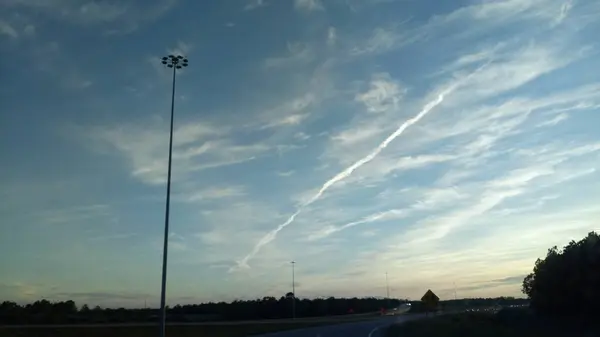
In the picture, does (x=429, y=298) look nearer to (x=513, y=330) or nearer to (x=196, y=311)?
(x=513, y=330)

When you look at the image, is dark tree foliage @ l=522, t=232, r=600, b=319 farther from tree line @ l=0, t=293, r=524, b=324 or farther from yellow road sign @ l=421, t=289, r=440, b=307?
tree line @ l=0, t=293, r=524, b=324

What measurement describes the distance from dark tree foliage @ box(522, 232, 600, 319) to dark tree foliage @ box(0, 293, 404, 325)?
189 feet

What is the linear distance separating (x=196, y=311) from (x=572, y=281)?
109 m

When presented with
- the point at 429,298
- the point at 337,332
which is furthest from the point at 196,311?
the point at 429,298

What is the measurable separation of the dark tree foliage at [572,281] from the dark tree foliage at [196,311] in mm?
57585

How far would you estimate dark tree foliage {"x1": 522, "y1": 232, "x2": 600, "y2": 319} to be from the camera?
1863 inches

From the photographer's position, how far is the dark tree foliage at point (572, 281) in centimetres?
4731

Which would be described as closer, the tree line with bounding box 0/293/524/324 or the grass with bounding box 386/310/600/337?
the grass with bounding box 386/310/600/337

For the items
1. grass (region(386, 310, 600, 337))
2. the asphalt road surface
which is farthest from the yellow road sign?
the asphalt road surface

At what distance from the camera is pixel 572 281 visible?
48875mm

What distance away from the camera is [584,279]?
4800 centimetres

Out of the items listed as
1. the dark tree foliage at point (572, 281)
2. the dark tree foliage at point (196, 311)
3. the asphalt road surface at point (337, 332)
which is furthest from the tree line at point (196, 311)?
the dark tree foliage at point (572, 281)

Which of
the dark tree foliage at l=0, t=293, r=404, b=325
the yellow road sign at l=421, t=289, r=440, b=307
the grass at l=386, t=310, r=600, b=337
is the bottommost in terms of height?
the grass at l=386, t=310, r=600, b=337

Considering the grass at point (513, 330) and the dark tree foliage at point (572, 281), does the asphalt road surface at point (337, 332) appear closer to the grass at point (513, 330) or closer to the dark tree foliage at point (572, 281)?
the grass at point (513, 330)
